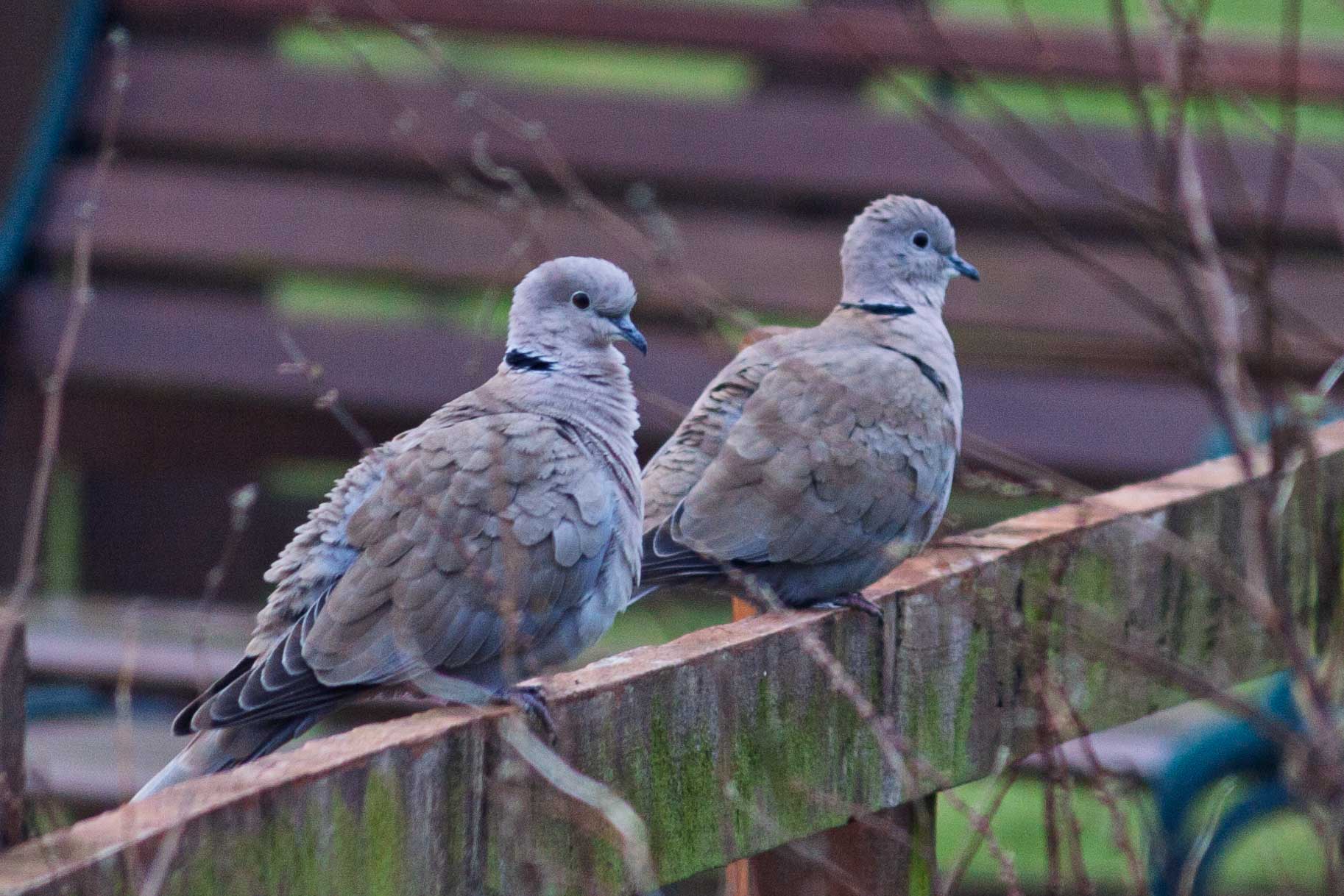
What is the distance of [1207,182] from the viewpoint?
4.86 m

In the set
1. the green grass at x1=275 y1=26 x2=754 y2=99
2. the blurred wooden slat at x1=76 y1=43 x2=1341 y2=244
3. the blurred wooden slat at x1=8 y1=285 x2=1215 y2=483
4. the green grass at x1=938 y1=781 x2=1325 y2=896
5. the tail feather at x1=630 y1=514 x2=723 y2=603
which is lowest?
the green grass at x1=938 y1=781 x2=1325 y2=896

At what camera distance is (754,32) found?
4.88m

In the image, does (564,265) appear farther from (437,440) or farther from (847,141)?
(847,141)

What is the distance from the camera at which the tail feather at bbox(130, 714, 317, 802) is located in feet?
6.61

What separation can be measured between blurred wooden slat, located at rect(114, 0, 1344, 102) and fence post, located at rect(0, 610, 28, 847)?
3589 mm

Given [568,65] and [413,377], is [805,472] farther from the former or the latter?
[568,65]

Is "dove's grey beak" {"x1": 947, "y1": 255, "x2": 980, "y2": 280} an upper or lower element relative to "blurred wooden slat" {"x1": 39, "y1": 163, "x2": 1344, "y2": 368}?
lower

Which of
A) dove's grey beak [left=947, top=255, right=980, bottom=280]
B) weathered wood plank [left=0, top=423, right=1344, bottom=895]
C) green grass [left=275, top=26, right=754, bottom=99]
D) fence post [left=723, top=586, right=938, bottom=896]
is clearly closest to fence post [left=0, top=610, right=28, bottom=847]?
weathered wood plank [left=0, top=423, right=1344, bottom=895]

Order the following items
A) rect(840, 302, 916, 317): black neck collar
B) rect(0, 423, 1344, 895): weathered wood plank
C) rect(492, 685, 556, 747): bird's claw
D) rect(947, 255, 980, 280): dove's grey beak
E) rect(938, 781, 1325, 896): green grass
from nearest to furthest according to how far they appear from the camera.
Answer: rect(0, 423, 1344, 895): weathered wood plank, rect(492, 685, 556, 747): bird's claw, rect(840, 302, 916, 317): black neck collar, rect(947, 255, 980, 280): dove's grey beak, rect(938, 781, 1325, 896): green grass

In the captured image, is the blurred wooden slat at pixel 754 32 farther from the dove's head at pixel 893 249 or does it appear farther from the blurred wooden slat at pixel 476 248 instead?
the dove's head at pixel 893 249

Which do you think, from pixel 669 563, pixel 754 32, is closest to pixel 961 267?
pixel 669 563

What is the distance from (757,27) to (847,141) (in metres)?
0.43

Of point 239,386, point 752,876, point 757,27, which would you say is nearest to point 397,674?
point 752,876

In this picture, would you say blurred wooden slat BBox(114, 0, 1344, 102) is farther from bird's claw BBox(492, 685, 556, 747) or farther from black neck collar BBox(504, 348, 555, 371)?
bird's claw BBox(492, 685, 556, 747)
